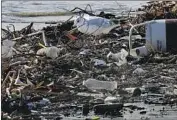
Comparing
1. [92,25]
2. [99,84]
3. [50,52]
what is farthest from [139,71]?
[92,25]

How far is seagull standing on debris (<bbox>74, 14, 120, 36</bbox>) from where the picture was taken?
41.4ft

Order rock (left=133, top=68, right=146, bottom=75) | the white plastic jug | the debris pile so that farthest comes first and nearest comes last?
the white plastic jug → rock (left=133, top=68, right=146, bottom=75) → the debris pile

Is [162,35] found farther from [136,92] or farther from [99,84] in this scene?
[136,92]

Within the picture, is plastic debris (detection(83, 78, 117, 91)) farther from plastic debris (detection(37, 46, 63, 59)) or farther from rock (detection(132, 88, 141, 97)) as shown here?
plastic debris (detection(37, 46, 63, 59))

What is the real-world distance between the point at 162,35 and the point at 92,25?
2271mm

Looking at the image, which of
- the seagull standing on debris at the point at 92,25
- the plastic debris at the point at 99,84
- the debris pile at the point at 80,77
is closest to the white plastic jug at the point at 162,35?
the debris pile at the point at 80,77

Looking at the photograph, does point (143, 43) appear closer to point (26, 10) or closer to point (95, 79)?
point (95, 79)

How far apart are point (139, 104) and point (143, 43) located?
4.81m

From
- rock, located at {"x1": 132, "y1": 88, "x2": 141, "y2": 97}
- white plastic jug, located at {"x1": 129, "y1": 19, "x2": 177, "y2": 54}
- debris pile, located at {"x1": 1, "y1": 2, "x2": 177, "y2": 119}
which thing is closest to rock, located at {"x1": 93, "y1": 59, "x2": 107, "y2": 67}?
debris pile, located at {"x1": 1, "y1": 2, "x2": 177, "y2": 119}

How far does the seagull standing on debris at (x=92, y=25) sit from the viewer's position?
41.4ft

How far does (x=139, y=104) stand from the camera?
734 cm

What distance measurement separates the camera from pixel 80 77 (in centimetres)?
905

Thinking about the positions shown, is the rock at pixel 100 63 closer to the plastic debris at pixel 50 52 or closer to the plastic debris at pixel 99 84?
the plastic debris at pixel 50 52

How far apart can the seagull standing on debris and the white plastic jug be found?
1791 mm
